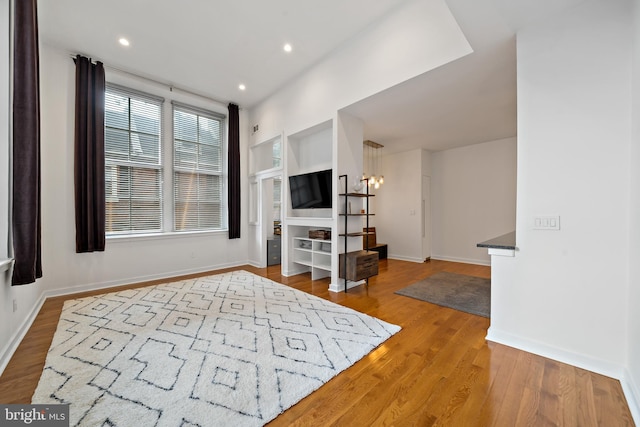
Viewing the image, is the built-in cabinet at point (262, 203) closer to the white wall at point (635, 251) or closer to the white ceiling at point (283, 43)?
the white ceiling at point (283, 43)

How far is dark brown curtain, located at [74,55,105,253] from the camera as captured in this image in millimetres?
3719

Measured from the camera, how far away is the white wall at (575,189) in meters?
1.78

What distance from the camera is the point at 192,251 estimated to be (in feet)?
16.2

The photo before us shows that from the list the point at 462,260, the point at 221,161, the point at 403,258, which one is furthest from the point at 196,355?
the point at 462,260

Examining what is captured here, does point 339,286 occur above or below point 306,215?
below

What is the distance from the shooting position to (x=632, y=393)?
155cm

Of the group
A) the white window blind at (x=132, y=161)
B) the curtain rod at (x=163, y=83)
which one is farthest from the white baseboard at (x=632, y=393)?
the curtain rod at (x=163, y=83)

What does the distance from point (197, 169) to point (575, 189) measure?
5.57m

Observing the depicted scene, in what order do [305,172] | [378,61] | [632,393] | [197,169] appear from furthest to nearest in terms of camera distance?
[197,169], [305,172], [378,61], [632,393]

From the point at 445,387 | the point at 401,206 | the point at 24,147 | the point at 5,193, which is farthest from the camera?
the point at 401,206

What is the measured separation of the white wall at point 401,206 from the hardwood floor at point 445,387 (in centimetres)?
392

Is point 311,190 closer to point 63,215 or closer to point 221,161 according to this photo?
point 221,161

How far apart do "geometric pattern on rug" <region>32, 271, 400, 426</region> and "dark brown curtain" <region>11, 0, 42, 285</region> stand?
33.4 inches

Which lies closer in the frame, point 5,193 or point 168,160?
point 5,193
